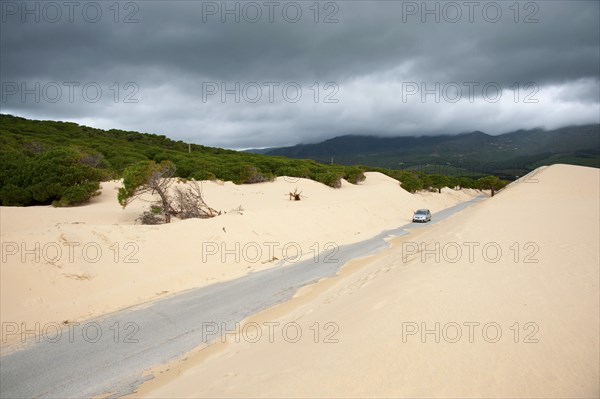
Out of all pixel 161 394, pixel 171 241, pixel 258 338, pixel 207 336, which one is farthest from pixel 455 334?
pixel 171 241

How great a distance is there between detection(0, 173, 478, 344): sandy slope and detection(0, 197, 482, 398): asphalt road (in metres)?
1.12

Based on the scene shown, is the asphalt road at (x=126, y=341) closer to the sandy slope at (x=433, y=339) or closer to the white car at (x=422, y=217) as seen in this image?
the sandy slope at (x=433, y=339)

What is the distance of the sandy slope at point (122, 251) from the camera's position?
33.6 feet

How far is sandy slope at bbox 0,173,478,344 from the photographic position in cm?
1025

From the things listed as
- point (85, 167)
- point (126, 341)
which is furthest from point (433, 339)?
point (85, 167)

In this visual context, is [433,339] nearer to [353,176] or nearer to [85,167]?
[85,167]

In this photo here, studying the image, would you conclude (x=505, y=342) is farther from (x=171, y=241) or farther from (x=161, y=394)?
(x=171, y=241)

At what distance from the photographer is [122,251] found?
1318cm

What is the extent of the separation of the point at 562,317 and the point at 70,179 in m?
29.1

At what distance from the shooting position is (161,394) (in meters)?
5.75

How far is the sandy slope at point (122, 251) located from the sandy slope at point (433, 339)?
5249mm


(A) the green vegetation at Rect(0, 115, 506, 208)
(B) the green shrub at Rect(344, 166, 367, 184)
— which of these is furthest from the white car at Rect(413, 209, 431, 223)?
(B) the green shrub at Rect(344, 166, 367, 184)

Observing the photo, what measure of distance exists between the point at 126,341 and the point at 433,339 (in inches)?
289

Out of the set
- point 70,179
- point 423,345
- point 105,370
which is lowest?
point 105,370
